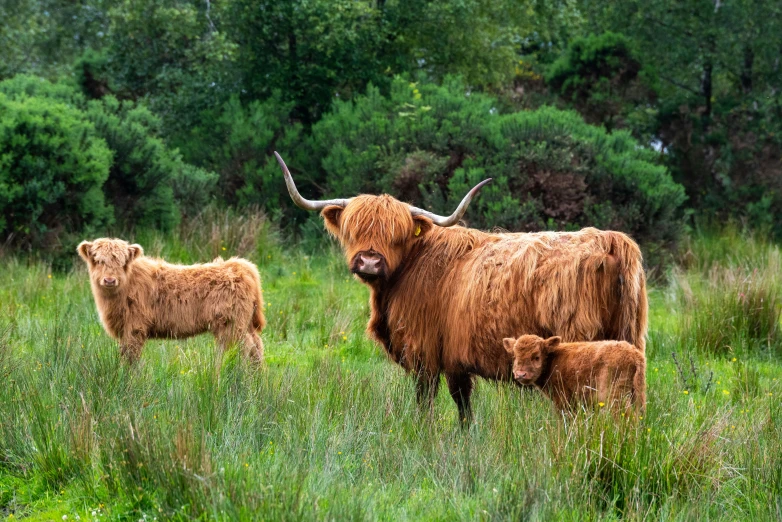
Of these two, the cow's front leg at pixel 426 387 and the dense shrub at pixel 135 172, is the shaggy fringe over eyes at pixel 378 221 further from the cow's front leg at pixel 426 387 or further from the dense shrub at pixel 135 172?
the dense shrub at pixel 135 172

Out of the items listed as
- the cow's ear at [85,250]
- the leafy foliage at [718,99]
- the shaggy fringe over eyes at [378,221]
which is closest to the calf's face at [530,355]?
the shaggy fringe over eyes at [378,221]

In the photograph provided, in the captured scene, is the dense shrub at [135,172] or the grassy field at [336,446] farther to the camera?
the dense shrub at [135,172]

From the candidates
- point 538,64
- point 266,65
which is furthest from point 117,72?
point 538,64

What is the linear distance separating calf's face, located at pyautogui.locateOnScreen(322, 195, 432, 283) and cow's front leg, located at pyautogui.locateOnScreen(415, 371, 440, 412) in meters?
0.65

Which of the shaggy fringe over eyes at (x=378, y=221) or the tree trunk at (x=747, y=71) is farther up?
the tree trunk at (x=747, y=71)

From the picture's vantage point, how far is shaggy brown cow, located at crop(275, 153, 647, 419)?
5332 mm

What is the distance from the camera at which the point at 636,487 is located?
425cm

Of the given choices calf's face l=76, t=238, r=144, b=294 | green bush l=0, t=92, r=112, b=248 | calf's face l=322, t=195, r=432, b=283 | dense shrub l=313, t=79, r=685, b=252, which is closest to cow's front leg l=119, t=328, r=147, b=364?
calf's face l=76, t=238, r=144, b=294

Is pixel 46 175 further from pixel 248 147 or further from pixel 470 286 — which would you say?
pixel 470 286

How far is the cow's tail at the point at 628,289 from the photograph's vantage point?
17.3 ft

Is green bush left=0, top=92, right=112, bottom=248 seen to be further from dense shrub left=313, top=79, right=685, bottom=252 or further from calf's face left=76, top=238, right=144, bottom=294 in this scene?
calf's face left=76, top=238, right=144, bottom=294

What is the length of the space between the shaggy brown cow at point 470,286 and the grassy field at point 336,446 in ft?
0.87

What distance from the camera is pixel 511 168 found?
1269 centimetres

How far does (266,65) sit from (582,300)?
38.8ft
